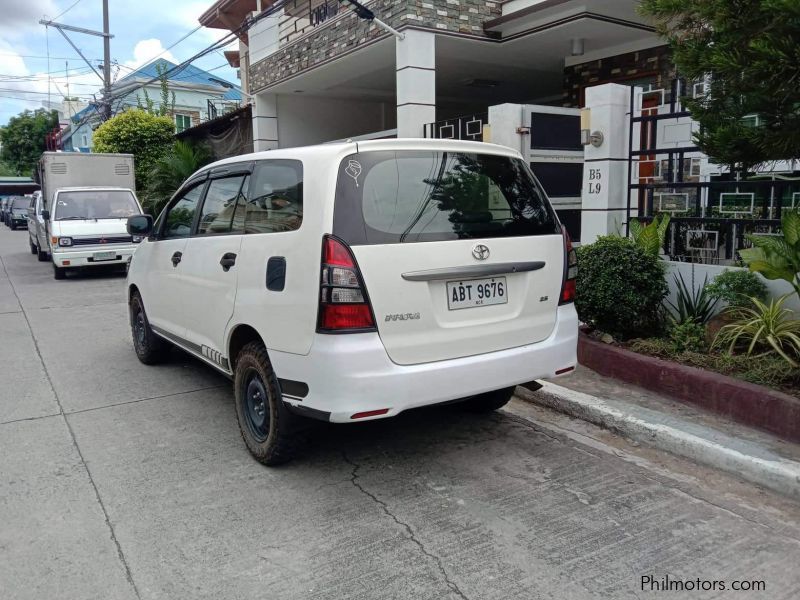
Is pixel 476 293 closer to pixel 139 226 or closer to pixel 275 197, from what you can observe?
pixel 275 197

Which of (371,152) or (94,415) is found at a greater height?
(371,152)

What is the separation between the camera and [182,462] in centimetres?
423

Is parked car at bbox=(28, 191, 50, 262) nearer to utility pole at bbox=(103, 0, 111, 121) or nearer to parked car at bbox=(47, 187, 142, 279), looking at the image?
parked car at bbox=(47, 187, 142, 279)

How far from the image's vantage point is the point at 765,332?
16.0 feet

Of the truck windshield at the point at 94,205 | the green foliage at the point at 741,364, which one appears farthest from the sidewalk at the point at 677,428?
the truck windshield at the point at 94,205

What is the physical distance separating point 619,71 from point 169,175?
11984 millimetres

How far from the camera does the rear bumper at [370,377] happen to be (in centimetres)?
336

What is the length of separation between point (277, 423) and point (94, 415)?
204 centimetres

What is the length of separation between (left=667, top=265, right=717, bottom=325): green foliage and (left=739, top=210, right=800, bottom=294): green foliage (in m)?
0.80

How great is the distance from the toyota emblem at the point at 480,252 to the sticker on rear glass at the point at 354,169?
73 centimetres

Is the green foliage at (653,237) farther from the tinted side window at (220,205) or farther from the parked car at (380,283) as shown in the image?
the tinted side window at (220,205)

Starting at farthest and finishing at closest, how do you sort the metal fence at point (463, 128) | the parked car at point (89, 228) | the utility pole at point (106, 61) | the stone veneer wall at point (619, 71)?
the utility pole at point (106, 61) → the parked car at point (89, 228) → the stone veneer wall at point (619, 71) → the metal fence at point (463, 128)

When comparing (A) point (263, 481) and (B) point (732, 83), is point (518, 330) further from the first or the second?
(B) point (732, 83)

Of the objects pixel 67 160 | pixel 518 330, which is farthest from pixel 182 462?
pixel 67 160
